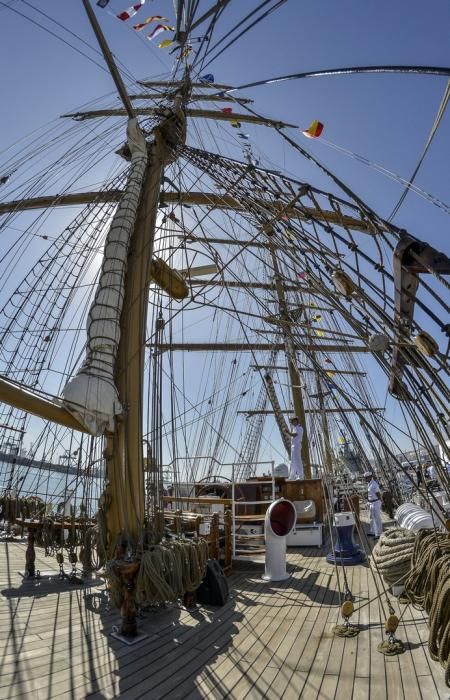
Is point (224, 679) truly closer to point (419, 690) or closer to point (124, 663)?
point (124, 663)

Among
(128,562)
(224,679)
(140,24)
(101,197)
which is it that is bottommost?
(224,679)

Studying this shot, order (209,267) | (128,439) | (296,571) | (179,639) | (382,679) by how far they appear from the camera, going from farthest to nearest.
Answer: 1. (209,267)
2. (296,571)
3. (128,439)
4. (179,639)
5. (382,679)

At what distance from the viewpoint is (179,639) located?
3.90 metres

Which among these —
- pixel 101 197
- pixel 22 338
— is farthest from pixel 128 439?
pixel 101 197

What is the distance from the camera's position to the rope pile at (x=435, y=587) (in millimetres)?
2465

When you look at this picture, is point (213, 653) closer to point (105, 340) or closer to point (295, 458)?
point (105, 340)

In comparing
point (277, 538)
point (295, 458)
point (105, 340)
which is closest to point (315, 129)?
point (105, 340)

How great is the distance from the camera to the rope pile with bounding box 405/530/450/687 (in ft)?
8.09

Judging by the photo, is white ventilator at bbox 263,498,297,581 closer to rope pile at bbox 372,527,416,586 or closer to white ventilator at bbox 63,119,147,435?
rope pile at bbox 372,527,416,586

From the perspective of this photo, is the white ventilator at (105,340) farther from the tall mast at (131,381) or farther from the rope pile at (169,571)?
the rope pile at (169,571)

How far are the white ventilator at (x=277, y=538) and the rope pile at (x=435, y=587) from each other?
332cm

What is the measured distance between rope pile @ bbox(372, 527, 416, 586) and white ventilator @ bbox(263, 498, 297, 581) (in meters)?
2.05

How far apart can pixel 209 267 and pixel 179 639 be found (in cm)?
1201

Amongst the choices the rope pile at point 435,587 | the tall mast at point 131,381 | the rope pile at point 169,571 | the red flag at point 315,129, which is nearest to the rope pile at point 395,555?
the rope pile at point 435,587
